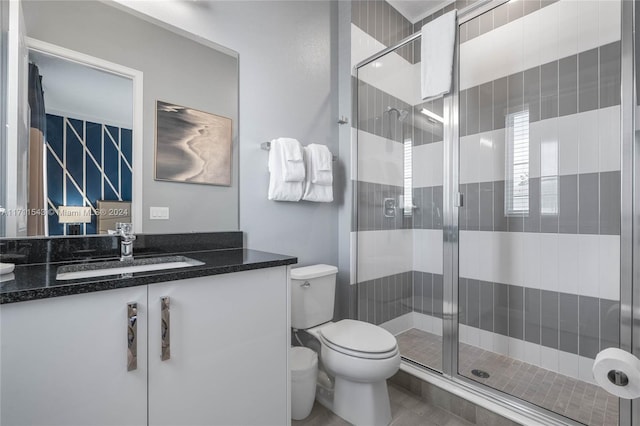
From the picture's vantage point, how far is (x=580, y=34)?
72.0 inches

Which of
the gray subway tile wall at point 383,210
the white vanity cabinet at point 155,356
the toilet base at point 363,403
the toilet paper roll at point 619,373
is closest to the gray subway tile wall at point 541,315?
the toilet paper roll at point 619,373

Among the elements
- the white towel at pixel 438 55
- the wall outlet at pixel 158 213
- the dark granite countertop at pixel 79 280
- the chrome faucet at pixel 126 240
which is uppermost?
the white towel at pixel 438 55

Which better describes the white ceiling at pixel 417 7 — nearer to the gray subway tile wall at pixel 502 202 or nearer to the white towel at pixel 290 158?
the gray subway tile wall at pixel 502 202

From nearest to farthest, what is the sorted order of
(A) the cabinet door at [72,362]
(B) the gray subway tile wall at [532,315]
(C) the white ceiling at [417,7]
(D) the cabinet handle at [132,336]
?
(A) the cabinet door at [72,362] → (D) the cabinet handle at [132,336] → (B) the gray subway tile wall at [532,315] → (C) the white ceiling at [417,7]

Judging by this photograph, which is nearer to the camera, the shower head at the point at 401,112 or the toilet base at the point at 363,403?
the toilet base at the point at 363,403

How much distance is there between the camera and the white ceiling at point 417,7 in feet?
8.16

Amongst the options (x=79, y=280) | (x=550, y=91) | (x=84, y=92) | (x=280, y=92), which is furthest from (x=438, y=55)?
(x=79, y=280)

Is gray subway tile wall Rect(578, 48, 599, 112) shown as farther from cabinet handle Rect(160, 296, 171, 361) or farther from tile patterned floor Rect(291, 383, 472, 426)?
cabinet handle Rect(160, 296, 171, 361)

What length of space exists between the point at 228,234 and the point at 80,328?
86cm

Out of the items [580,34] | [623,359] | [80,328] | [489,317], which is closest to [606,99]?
[580,34]

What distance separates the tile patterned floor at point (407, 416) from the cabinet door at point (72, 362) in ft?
3.17

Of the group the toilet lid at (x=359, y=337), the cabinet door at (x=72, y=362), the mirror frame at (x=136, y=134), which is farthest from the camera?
the toilet lid at (x=359, y=337)

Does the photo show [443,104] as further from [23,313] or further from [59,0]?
[23,313]

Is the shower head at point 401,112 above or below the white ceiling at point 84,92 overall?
above
